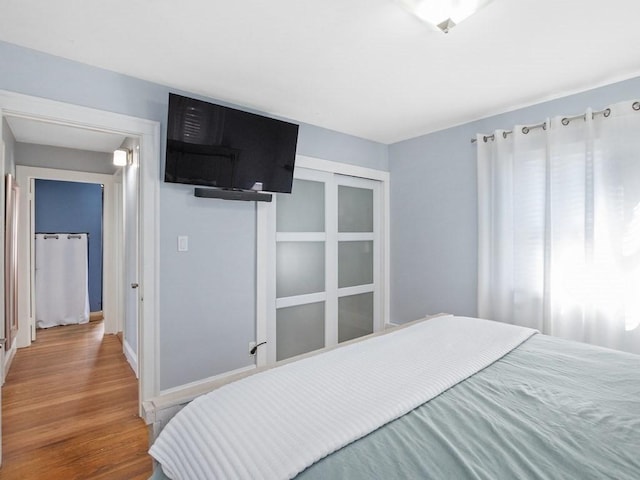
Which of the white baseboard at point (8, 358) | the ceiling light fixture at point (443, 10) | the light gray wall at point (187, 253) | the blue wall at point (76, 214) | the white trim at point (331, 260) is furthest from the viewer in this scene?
the blue wall at point (76, 214)

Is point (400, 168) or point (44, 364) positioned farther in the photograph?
point (400, 168)

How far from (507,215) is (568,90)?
992 mm

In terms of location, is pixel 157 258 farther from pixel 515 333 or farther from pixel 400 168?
pixel 400 168

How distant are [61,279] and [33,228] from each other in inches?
41.2

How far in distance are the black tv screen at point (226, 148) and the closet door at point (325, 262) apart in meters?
0.42

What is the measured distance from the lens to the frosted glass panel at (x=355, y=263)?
138 inches

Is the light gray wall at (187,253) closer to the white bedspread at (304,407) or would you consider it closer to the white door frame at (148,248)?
the white door frame at (148,248)

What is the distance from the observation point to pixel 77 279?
4715mm

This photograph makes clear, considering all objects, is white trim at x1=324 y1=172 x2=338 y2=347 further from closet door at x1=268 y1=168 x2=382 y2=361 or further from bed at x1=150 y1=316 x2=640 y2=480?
bed at x1=150 y1=316 x2=640 y2=480

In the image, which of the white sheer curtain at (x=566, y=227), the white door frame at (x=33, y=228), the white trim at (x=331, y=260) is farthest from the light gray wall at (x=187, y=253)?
the white door frame at (x=33, y=228)

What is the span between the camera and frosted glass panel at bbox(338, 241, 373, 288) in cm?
349

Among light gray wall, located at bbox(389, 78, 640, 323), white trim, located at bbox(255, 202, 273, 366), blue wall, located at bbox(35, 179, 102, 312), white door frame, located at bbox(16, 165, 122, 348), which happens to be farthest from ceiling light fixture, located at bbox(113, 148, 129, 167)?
light gray wall, located at bbox(389, 78, 640, 323)

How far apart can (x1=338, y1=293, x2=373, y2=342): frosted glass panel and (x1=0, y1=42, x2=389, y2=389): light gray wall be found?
1096mm

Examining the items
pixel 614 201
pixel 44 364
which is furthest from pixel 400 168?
pixel 44 364
